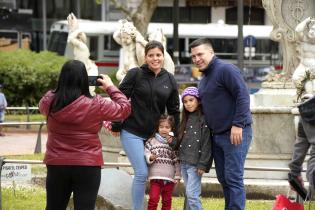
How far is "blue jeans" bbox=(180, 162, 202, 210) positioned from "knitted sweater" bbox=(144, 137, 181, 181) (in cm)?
30

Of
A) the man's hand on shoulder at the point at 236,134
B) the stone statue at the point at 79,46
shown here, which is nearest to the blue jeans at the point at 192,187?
the man's hand on shoulder at the point at 236,134

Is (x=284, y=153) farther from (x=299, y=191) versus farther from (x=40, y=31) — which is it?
(x=40, y=31)

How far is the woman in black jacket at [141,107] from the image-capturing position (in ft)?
29.2

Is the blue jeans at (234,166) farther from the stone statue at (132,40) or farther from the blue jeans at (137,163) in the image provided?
the stone statue at (132,40)

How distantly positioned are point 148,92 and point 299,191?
203 cm

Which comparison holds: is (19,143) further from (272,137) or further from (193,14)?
(193,14)

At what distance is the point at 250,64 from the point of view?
45.6 m

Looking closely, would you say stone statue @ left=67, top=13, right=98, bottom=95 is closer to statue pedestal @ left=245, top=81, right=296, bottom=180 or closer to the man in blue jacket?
statue pedestal @ left=245, top=81, right=296, bottom=180

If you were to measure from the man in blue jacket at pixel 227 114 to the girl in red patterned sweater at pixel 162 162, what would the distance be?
2.31 ft

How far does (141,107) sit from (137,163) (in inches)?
20.8

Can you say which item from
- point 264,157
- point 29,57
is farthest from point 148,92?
Result: point 29,57

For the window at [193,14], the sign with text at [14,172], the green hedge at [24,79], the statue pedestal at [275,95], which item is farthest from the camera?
the window at [193,14]

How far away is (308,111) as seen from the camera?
6699mm

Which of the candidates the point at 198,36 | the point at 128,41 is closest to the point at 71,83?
the point at 128,41
